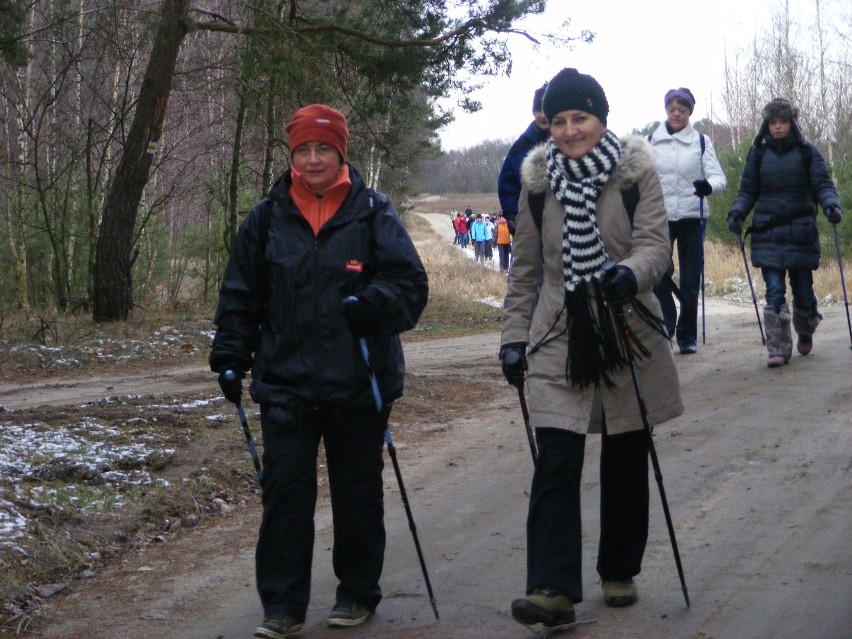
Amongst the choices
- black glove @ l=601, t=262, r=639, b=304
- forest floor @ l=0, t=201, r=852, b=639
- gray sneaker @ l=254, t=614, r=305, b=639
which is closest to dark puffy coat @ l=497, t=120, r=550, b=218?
forest floor @ l=0, t=201, r=852, b=639

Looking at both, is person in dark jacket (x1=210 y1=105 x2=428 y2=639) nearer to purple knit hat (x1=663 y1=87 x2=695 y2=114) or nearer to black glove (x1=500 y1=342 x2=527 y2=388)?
black glove (x1=500 y1=342 x2=527 y2=388)

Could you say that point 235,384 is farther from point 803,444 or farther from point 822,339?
point 822,339

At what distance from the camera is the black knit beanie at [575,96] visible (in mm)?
4402

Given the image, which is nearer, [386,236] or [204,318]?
[386,236]

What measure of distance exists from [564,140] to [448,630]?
1.92 meters

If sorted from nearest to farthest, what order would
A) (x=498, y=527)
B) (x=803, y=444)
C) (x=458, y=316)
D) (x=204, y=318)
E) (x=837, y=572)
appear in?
(x=837, y=572) → (x=498, y=527) → (x=803, y=444) → (x=204, y=318) → (x=458, y=316)

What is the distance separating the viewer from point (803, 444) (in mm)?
7520

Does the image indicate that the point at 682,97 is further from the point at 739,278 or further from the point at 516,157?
the point at 739,278

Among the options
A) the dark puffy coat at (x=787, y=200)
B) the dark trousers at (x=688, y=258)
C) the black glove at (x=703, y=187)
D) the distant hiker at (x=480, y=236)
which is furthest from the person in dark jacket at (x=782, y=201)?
Answer: the distant hiker at (x=480, y=236)

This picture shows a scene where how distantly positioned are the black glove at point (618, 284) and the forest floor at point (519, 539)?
1.24 m

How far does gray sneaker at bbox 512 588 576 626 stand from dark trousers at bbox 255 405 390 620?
0.73 metres

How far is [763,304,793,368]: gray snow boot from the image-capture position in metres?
10.4

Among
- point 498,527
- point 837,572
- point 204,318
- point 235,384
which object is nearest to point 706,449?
point 498,527

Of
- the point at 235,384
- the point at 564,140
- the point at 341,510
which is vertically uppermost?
the point at 564,140
